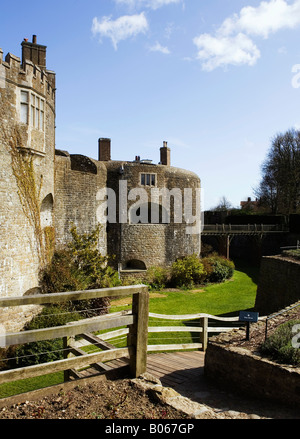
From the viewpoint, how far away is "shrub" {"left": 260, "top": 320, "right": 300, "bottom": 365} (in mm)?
5500

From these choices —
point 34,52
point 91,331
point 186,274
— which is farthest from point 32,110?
point 186,274

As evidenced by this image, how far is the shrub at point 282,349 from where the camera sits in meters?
5.50

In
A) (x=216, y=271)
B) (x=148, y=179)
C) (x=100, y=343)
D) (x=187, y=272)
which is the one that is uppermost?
(x=148, y=179)

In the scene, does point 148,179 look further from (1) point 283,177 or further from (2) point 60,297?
(1) point 283,177

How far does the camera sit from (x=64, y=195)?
16.1m

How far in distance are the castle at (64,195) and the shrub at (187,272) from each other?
2.93 ft

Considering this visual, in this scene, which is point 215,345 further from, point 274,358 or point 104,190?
point 104,190

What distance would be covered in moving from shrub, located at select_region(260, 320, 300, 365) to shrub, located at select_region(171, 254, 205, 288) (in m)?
15.1

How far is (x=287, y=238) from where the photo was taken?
32.6m

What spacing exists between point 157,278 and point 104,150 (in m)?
8.84

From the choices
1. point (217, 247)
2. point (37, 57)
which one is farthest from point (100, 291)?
point (217, 247)

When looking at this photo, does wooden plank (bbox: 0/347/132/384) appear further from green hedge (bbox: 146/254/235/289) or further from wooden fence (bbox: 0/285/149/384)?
green hedge (bbox: 146/254/235/289)
